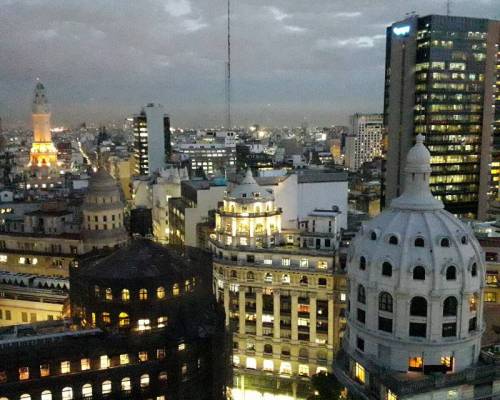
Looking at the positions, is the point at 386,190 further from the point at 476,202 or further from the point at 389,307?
the point at 389,307

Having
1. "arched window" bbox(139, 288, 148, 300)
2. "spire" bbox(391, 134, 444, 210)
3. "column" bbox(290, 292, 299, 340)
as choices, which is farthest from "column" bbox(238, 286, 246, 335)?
"spire" bbox(391, 134, 444, 210)

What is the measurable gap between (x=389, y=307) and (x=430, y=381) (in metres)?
8.05

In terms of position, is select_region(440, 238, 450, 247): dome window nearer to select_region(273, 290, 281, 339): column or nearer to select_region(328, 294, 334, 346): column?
select_region(328, 294, 334, 346): column

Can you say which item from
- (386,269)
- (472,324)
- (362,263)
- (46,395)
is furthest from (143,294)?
(472,324)

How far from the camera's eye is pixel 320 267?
87.0 metres

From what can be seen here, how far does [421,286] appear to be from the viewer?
186 feet

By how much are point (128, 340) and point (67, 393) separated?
25.5 ft

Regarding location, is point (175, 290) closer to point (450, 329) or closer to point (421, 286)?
point (421, 286)

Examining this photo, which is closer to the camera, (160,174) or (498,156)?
(498,156)

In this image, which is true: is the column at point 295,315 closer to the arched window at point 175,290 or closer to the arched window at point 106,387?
the arched window at point 175,290

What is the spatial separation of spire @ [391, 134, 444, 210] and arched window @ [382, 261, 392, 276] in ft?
22.1

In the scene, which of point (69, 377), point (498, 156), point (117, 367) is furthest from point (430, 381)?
point (498, 156)

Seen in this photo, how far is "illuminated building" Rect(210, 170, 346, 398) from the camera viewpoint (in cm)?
8700

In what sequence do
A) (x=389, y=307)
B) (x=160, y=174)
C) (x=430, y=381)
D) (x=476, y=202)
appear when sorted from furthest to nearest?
1. (x=160, y=174)
2. (x=476, y=202)
3. (x=389, y=307)
4. (x=430, y=381)
